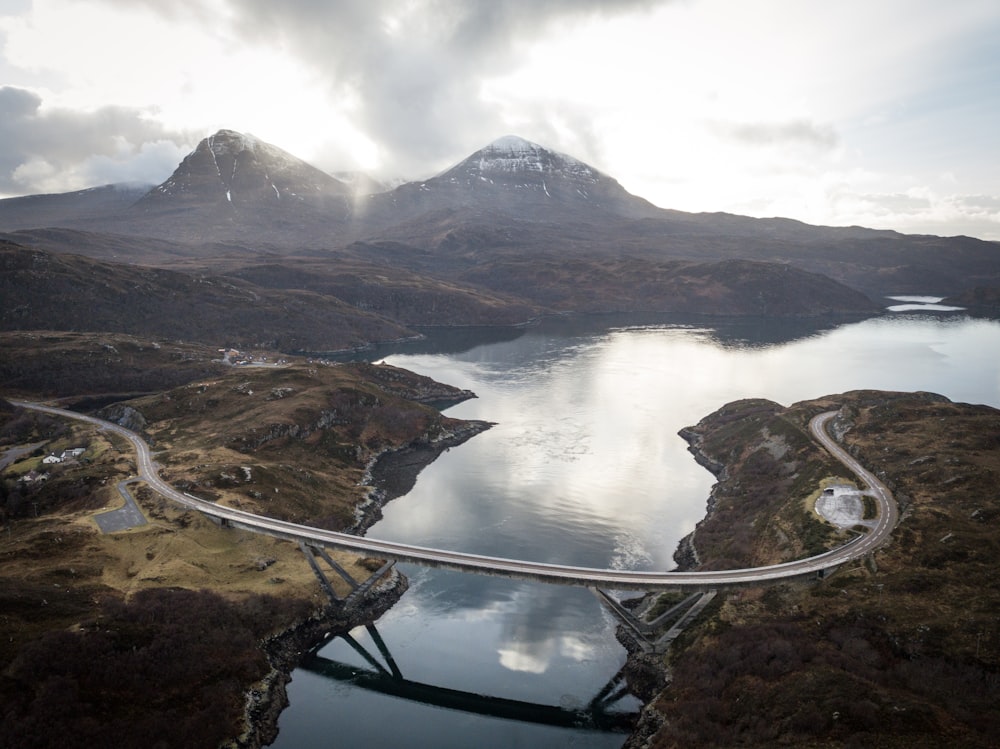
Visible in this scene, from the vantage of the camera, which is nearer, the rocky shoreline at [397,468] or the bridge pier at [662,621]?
the bridge pier at [662,621]

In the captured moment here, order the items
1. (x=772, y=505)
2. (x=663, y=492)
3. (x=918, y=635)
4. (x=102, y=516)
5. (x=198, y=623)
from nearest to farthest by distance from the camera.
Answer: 1. (x=918, y=635)
2. (x=198, y=623)
3. (x=102, y=516)
4. (x=772, y=505)
5. (x=663, y=492)

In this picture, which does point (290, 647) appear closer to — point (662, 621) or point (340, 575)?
point (340, 575)

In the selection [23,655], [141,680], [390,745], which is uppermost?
[23,655]

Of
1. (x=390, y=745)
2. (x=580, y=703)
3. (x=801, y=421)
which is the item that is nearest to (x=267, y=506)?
(x=390, y=745)

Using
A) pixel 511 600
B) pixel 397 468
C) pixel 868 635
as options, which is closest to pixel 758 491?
pixel 511 600

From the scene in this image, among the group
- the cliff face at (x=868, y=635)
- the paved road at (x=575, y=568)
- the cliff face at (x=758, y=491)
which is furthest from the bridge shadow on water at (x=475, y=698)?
the cliff face at (x=758, y=491)

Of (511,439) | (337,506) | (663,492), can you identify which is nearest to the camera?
(337,506)

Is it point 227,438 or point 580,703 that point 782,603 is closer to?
point 580,703

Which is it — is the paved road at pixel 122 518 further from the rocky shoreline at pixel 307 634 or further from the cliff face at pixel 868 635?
the cliff face at pixel 868 635

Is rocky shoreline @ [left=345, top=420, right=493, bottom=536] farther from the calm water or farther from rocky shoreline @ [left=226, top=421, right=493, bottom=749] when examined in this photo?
the calm water
